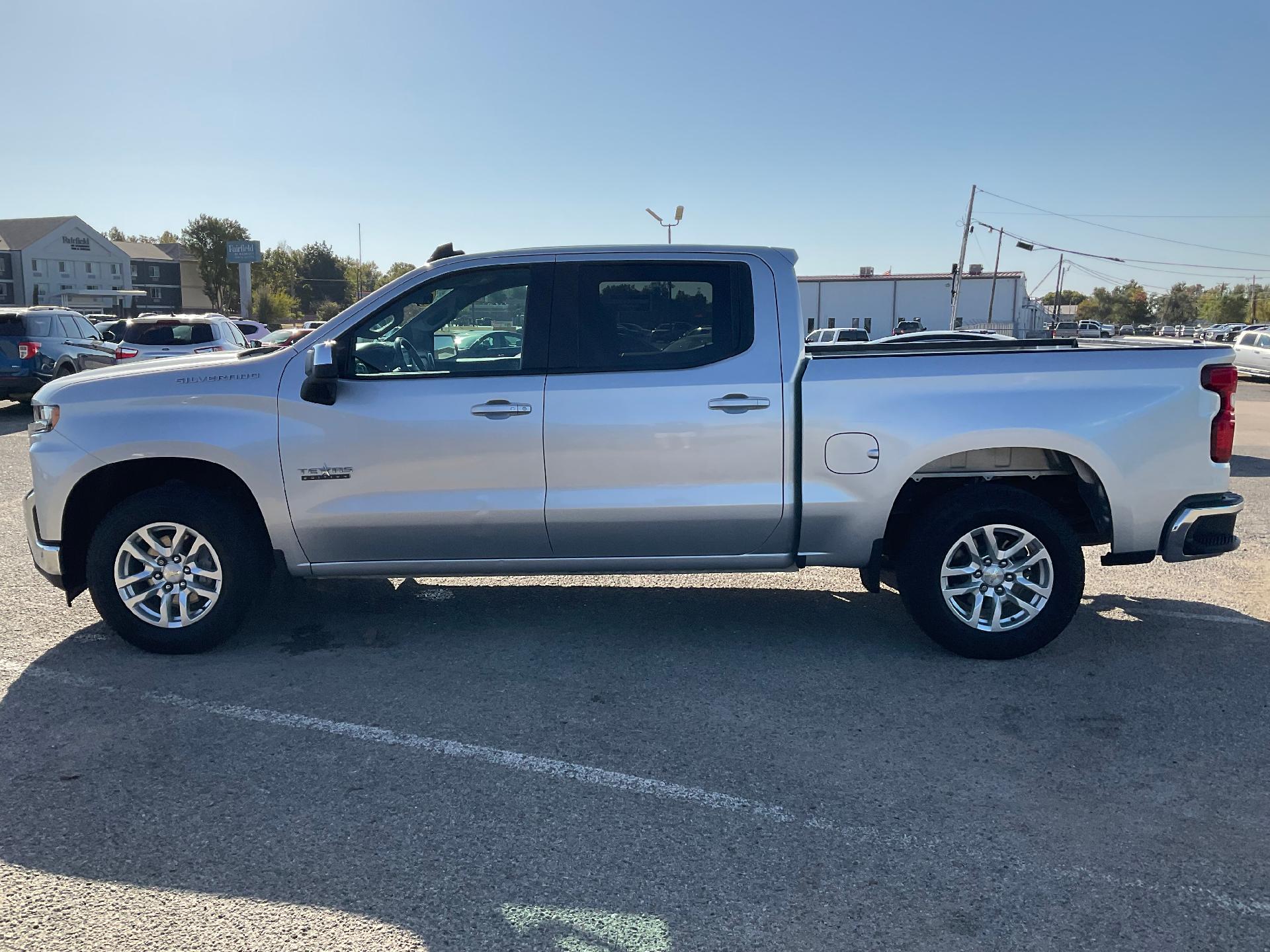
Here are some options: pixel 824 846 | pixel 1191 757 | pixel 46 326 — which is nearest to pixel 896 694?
pixel 1191 757

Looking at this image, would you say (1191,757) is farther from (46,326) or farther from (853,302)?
(853,302)

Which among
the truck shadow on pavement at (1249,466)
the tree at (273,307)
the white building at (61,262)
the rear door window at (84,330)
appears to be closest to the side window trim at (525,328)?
the truck shadow on pavement at (1249,466)

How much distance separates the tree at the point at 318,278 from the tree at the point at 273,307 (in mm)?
10896

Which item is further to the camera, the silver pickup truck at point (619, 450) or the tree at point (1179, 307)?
the tree at point (1179, 307)

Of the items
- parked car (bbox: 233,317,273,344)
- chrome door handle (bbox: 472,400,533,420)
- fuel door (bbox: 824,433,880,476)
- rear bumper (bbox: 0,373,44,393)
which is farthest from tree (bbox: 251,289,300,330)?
fuel door (bbox: 824,433,880,476)

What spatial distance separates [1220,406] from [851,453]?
1904 millimetres

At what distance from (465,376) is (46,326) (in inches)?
594

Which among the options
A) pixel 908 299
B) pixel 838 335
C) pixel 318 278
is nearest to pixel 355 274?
pixel 318 278

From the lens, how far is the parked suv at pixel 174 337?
654 inches

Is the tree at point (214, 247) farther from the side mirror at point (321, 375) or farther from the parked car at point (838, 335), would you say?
the side mirror at point (321, 375)

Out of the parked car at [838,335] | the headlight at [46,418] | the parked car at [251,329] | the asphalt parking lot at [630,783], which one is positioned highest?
the parked car at [838,335]

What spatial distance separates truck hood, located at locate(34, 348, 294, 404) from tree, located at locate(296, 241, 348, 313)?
116 meters

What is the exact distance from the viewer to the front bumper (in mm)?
5027

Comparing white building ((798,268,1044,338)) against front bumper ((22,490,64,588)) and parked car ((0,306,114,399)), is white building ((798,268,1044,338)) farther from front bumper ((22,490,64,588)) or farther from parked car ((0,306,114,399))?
front bumper ((22,490,64,588))
